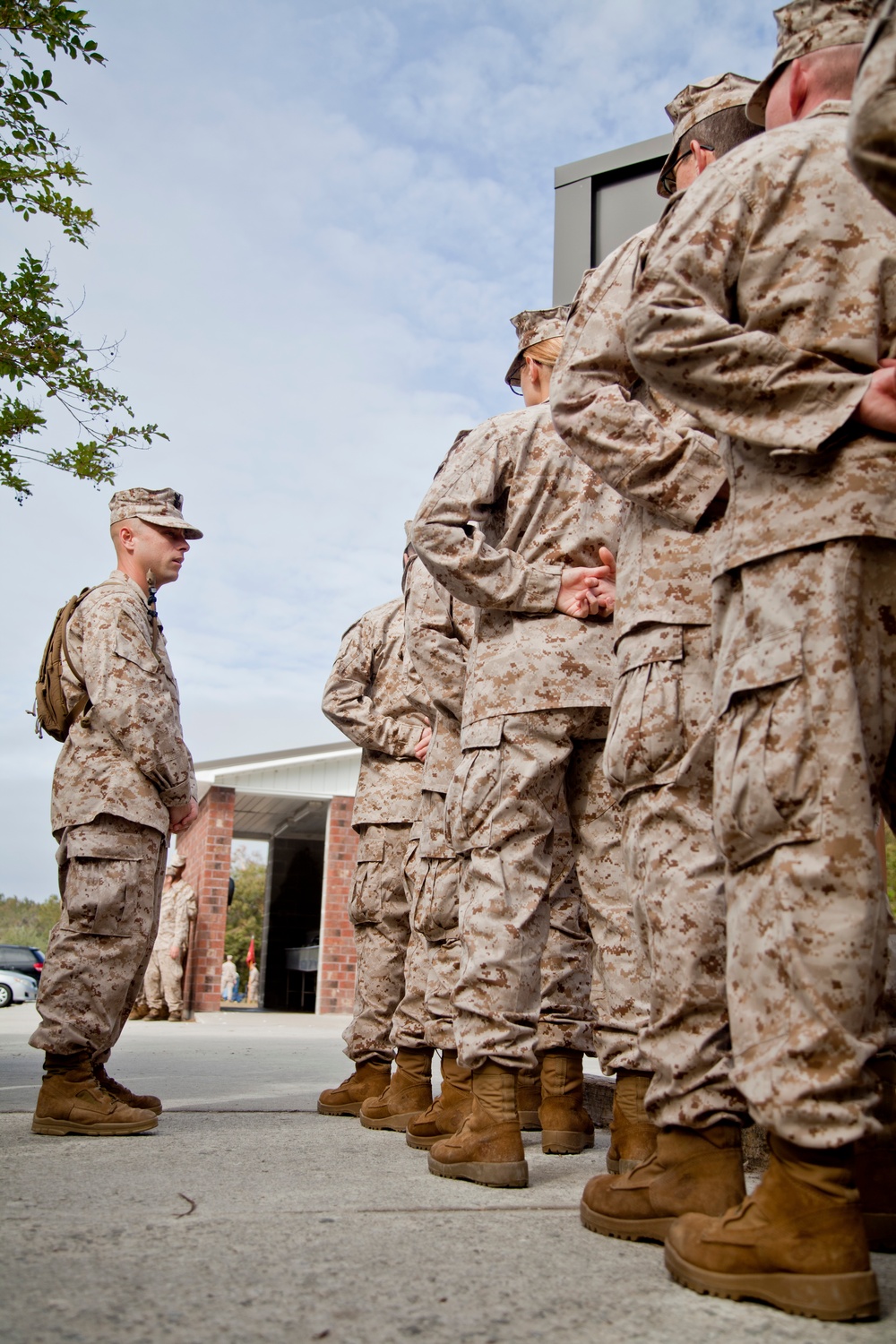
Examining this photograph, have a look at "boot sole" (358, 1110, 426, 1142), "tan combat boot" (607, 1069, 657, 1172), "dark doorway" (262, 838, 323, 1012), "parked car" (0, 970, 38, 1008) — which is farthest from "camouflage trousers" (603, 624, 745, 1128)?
"parked car" (0, 970, 38, 1008)

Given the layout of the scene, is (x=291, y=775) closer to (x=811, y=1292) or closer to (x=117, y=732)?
(x=117, y=732)

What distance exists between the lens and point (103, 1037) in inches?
144

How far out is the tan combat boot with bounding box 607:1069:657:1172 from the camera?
8.35 ft

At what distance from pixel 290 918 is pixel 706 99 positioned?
23389 millimetres

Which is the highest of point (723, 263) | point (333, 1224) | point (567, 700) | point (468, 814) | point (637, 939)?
point (723, 263)

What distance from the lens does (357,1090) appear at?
452 cm

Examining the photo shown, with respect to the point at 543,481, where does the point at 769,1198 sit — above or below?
below

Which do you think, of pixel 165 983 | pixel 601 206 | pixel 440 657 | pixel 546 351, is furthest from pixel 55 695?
pixel 165 983

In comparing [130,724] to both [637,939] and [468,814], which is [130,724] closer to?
[468,814]

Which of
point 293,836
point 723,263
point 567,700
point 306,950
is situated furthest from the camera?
point 293,836

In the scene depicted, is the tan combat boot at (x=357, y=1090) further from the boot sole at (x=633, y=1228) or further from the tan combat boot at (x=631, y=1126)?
the boot sole at (x=633, y=1228)

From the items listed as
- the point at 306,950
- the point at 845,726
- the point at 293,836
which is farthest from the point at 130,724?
the point at 293,836

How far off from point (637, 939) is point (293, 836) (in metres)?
22.6

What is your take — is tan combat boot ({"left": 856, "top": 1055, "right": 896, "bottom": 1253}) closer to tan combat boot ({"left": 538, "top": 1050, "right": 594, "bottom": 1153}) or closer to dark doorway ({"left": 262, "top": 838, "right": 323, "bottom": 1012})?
tan combat boot ({"left": 538, "top": 1050, "right": 594, "bottom": 1153})
